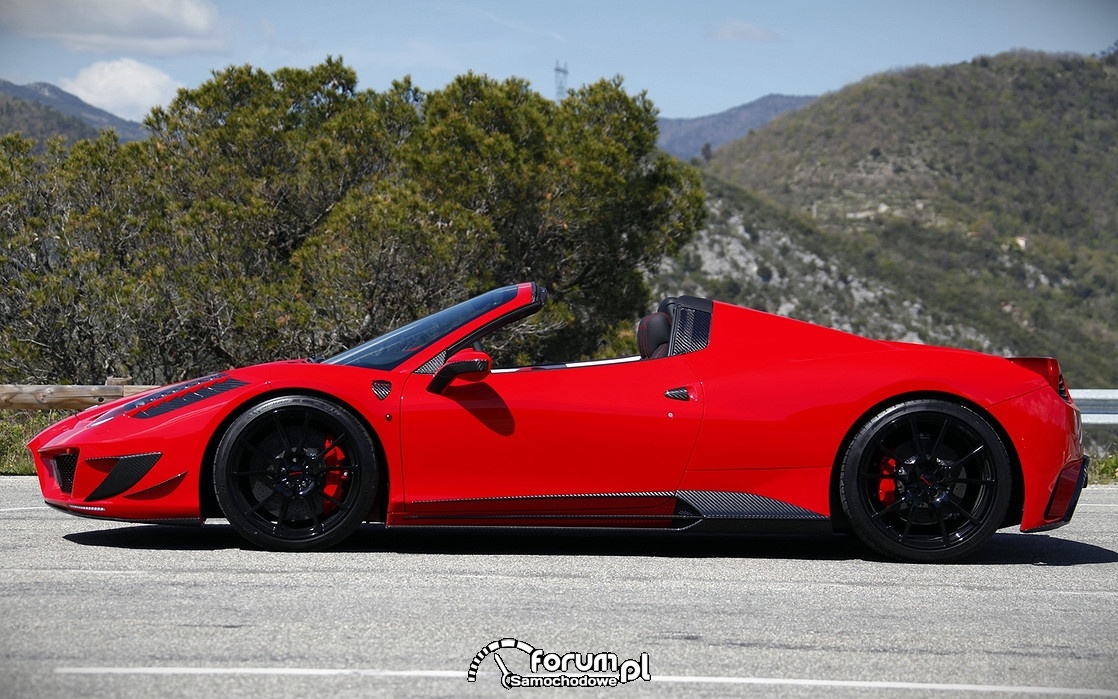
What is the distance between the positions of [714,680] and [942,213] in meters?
93.7

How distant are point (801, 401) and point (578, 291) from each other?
17.8 metres

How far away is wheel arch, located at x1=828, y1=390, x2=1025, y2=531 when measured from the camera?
5816 millimetres

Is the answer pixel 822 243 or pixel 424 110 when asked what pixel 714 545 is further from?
pixel 822 243

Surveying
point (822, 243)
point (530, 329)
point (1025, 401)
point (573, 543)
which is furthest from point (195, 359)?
point (822, 243)

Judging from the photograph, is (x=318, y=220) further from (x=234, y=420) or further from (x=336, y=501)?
(x=336, y=501)

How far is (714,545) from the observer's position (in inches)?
252

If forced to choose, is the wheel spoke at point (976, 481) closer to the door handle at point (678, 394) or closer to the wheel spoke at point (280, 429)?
the door handle at point (678, 394)

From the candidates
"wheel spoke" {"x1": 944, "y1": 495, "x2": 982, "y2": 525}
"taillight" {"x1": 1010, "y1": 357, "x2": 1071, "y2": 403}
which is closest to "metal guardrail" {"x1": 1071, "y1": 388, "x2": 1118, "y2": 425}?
"taillight" {"x1": 1010, "y1": 357, "x2": 1071, "y2": 403}

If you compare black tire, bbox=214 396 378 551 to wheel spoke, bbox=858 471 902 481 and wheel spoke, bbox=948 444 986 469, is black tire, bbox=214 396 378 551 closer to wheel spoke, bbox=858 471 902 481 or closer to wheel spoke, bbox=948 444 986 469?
wheel spoke, bbox=858 471 902 481

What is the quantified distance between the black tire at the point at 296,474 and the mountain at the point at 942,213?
5552cm

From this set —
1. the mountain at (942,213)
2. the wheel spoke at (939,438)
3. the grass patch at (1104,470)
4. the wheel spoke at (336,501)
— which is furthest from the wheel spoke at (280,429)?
the mountain at (942,213)

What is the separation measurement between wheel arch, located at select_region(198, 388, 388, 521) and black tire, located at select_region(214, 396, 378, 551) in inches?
1.3

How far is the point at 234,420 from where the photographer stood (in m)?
5.71

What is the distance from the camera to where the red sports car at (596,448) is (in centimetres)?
566
